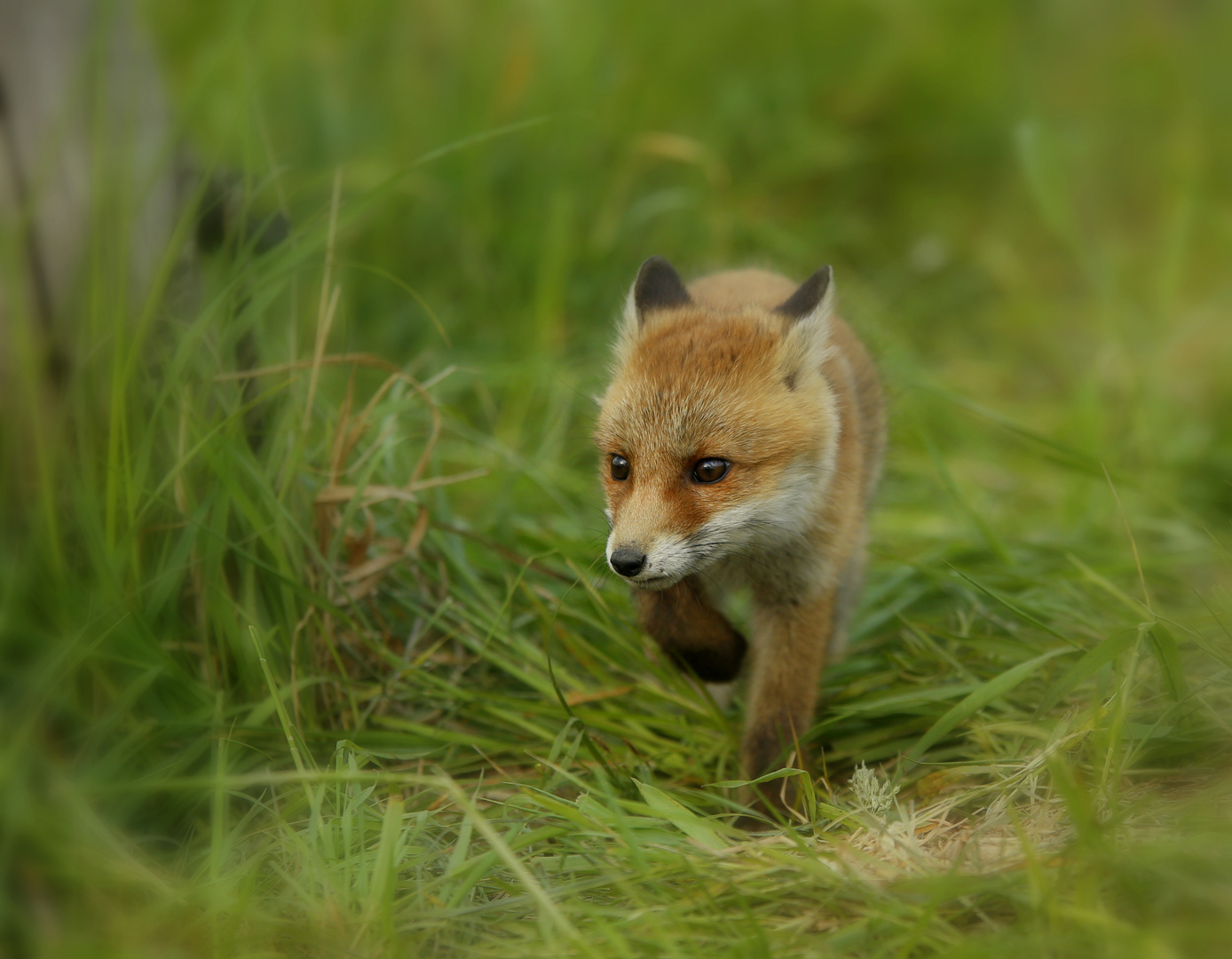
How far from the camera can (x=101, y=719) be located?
297cm

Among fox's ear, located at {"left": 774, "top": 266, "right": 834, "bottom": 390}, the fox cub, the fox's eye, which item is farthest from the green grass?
fox's ear, located at {"left": 774, "top": 266, "right": 834, "bottom": 390}

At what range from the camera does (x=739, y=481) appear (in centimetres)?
→ 334

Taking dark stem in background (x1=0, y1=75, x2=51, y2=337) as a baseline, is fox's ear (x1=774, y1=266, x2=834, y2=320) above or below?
below

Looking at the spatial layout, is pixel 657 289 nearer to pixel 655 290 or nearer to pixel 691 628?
pixel 655 290

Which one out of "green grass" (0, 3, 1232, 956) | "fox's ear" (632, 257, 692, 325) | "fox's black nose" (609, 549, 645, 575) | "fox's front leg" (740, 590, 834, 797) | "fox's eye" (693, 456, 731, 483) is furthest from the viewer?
"fox's ear" (632, 257, 692, 325)

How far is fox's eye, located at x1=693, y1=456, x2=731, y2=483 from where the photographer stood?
3.35 m

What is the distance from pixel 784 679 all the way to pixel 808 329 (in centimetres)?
123

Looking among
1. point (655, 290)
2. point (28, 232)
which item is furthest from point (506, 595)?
point (28, 232)

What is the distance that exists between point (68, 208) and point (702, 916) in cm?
358

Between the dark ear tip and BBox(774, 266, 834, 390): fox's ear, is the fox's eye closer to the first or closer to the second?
BBox(774, 266, 834, 390): fox's ear

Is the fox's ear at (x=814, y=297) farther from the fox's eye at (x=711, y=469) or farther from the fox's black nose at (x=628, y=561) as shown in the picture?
the fox's black nose at (x=628, y=561)

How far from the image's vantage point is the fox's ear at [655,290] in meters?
3.92

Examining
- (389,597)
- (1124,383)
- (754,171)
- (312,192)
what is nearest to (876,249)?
(754,171)

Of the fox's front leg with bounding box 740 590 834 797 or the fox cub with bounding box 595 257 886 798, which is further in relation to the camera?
the fox's front leg with bounding box 740 590 834 797
